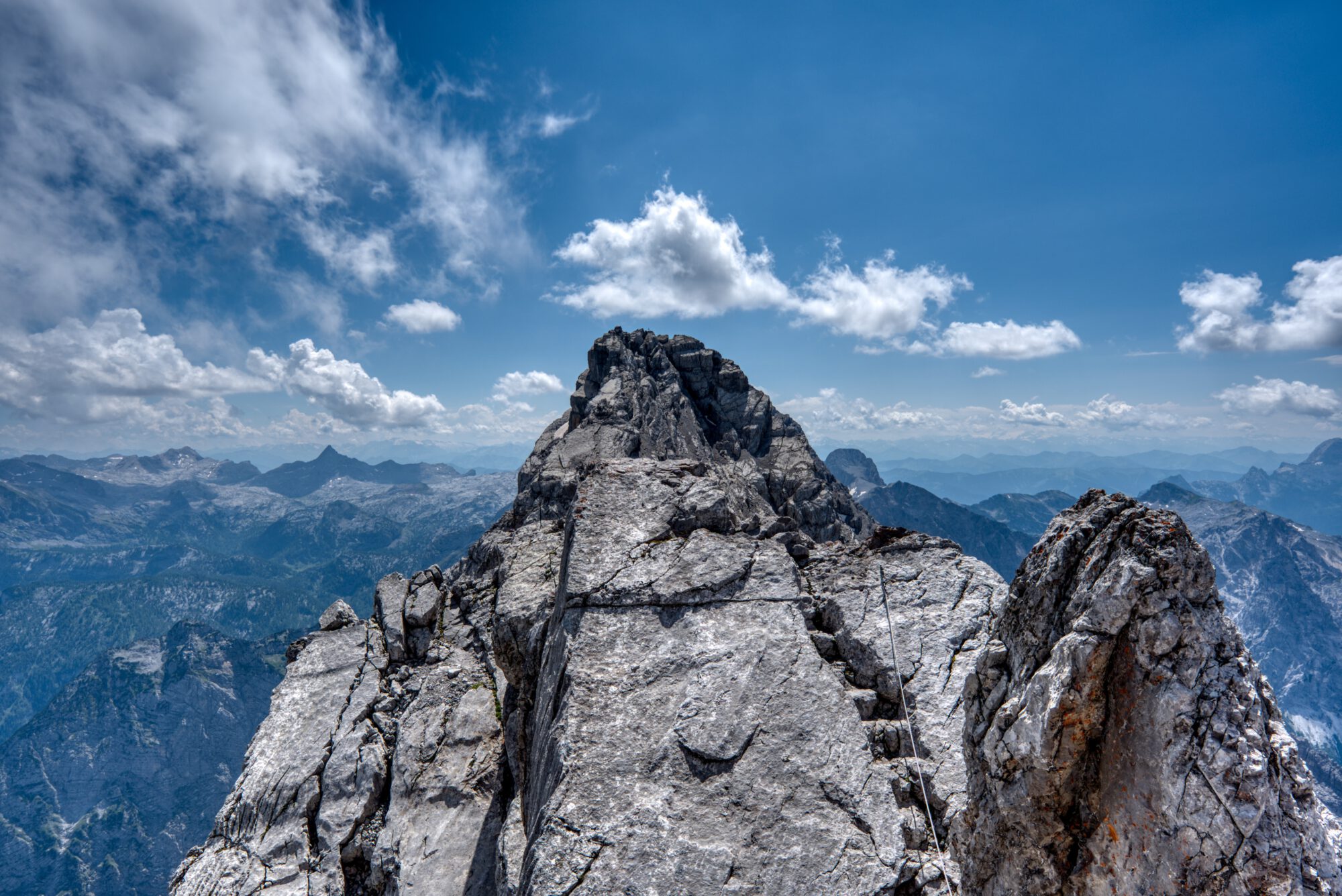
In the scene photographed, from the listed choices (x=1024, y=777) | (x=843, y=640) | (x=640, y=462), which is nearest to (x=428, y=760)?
(x=640, y=462)

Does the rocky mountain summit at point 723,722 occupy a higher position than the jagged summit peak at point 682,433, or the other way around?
the jagged summit peak at point 682,433

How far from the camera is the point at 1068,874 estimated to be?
7.77 metres

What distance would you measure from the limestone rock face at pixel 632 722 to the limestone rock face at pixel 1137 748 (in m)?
2.48

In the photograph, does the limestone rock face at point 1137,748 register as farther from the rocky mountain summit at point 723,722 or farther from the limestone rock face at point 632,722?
the limestone rock face at point 632,722

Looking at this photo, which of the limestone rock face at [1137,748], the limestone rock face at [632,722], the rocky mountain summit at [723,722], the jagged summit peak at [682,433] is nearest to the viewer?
the limestone rock face at [1137,748]

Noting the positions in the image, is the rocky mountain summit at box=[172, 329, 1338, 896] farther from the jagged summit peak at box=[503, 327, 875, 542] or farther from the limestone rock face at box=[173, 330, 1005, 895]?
the jagged summit peak at box=[503, 327, 875, 542]

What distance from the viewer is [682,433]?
9619 centimetres

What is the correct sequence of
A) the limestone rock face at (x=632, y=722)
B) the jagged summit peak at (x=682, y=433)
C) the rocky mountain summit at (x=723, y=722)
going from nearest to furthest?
the rocky mountain summit at (x=723, y=722) < the limestone rock face at (x=632, y=722) < the jagged summit peak at (x=682, y=433)

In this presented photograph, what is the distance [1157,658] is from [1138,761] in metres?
1.36

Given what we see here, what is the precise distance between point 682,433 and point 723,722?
82706 mm

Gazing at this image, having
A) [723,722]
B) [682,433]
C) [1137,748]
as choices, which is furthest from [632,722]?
[682,433]

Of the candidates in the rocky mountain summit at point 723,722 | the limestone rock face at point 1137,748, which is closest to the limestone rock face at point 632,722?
the rocky mountain summit at point 723,722

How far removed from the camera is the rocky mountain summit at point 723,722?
7.54 meters

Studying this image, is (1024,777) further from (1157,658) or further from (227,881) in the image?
(227,881)
